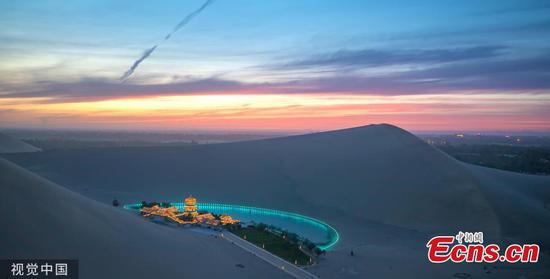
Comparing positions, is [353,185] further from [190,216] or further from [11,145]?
[11,145]

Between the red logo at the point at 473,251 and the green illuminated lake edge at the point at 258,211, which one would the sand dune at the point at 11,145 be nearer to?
the green illuminated lake edge at the point at 258,211

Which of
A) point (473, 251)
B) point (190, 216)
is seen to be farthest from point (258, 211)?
point (473, 251)

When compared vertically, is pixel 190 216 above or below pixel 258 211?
above

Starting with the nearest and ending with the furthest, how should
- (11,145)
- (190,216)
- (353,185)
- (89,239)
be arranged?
(89,239)
(190,216)
(353,185)
(11,145)

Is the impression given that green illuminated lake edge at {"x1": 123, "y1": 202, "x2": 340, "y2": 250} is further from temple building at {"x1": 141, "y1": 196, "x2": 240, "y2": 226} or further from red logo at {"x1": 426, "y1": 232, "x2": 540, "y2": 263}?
red logo at {"x1": 426, "y1": 232, "x2": 540, "y2": 263}

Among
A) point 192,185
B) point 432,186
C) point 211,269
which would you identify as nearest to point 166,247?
point 211,269

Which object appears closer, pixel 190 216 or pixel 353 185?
pixel 190 216

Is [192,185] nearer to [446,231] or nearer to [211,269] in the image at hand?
[446,231]
